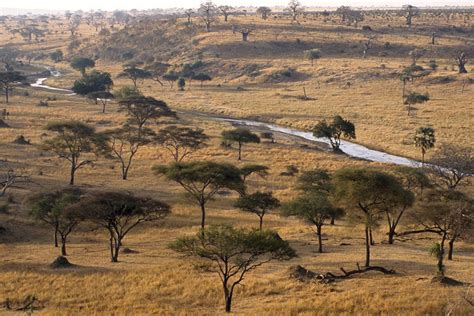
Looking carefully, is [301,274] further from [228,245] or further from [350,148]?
[350,148]

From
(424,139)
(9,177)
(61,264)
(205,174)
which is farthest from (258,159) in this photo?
(61,264)

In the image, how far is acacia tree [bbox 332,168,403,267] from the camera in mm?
33875

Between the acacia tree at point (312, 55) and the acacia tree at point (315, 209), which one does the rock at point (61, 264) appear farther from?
the acacia tree at point (312, 55)

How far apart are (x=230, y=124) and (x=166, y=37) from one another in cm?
9831

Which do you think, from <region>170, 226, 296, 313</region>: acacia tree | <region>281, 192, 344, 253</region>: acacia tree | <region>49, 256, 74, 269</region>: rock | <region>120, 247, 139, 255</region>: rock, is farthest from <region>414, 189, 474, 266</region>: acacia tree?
<region>49, 256, 74, 269</region>: rock

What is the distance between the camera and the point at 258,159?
68.8 metres

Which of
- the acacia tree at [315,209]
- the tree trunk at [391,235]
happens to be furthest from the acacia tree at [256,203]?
the tree trunk at [391,235]

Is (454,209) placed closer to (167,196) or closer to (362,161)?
(167,196)

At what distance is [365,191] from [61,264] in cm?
1847

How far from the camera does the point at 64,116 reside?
307 feet

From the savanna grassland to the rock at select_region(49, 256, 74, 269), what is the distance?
72 centimetres

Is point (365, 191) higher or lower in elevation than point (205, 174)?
higher

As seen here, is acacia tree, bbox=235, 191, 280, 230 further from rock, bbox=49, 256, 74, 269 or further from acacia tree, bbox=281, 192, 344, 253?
rock, bbox=49, 256, 74, 269

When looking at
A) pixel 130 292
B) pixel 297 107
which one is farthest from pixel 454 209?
pixel 297 107
